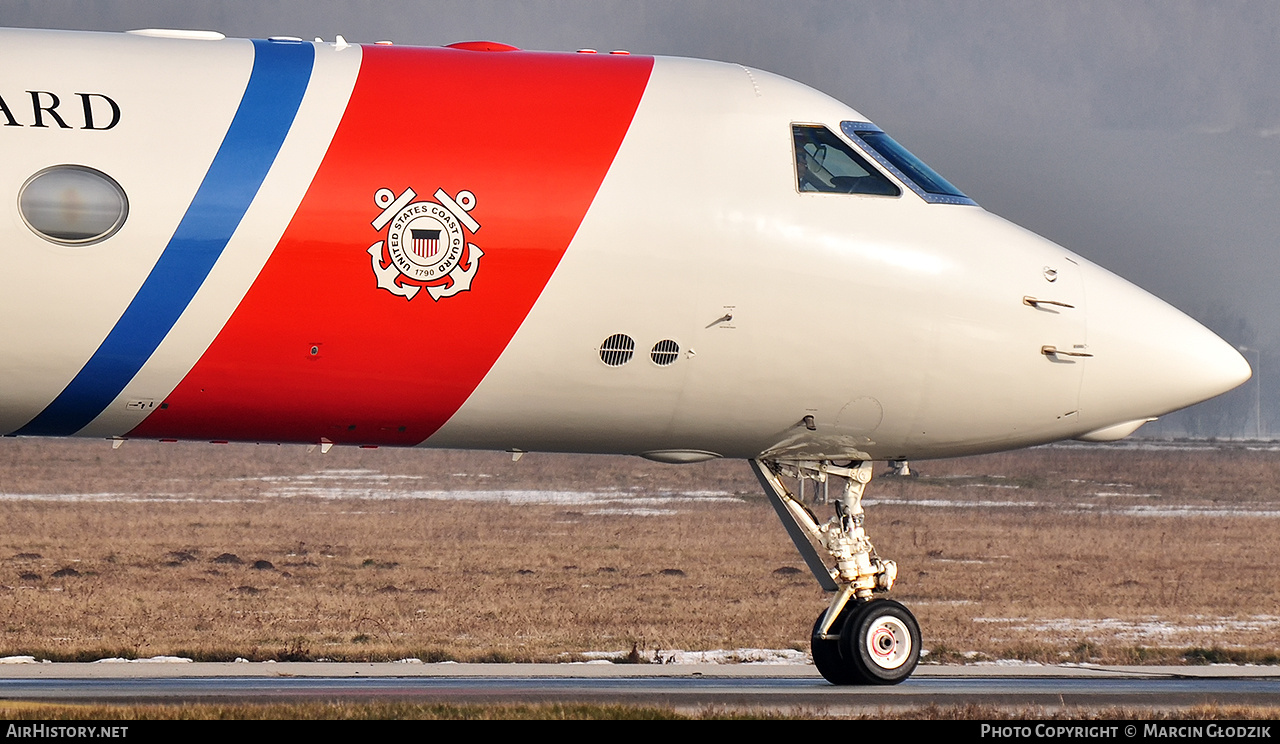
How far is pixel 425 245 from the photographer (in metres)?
12.6

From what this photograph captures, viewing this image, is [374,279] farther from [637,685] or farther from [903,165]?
[637,685]

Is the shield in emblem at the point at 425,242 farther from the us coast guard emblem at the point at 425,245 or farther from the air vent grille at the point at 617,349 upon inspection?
the air vent grille at the point at 617,349

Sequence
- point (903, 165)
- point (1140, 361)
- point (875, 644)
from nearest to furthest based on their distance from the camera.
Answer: point (1140, 361), point (903, 165), point (875, 644)

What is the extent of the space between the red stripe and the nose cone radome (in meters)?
4.62

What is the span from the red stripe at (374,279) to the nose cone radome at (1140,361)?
182 inches

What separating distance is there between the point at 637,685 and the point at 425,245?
5.77 metres

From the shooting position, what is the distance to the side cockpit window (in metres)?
13.8

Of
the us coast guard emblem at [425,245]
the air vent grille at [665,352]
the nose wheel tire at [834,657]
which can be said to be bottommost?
the nose wheel tire at [834,657]

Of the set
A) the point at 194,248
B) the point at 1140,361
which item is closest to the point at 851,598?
the point at 1140,361

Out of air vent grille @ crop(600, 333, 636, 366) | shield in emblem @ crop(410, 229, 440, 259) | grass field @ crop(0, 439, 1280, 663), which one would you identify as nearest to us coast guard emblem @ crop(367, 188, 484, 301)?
shield in emblem @ crop(410, 229, 440, 259)

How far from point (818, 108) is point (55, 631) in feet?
48.7

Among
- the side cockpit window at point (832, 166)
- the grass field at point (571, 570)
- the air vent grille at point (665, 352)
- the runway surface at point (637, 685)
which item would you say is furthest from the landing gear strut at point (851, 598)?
the grass field at point (571, 570)

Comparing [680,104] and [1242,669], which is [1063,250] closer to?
[680,104]

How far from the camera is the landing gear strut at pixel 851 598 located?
47.9ft
